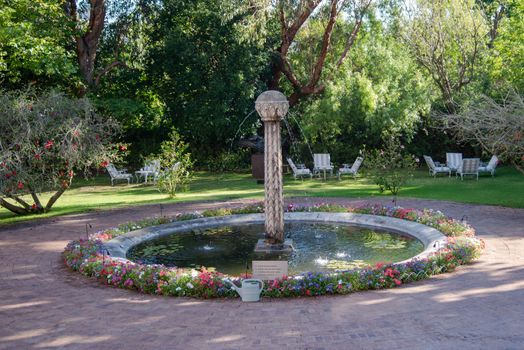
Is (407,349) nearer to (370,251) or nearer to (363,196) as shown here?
(370,251)

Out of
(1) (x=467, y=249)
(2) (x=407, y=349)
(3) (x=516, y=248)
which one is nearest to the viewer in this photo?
(2) (x=407, y=349)

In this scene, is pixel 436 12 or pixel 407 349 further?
pixel 436 12

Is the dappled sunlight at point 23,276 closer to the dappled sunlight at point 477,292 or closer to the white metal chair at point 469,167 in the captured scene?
the dappled sunlight at point 477,292

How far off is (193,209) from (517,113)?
27.4ft

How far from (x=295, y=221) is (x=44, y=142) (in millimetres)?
6468

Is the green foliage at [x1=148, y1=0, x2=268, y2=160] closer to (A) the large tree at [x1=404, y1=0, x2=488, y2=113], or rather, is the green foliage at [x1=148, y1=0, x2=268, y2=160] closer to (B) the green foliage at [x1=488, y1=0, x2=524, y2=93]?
(A) the large tree at [x1=404, y1=0, x2=488, y2=113]

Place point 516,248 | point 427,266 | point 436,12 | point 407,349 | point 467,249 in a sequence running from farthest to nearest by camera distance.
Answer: point 436,12 → point 516,248 → point 467,249 → point 427,266 → point 407,349

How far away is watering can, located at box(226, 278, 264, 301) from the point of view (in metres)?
6.96

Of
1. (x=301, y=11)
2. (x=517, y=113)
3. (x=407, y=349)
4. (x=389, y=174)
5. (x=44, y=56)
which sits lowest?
(x=407, y=349)

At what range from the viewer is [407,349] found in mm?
5215

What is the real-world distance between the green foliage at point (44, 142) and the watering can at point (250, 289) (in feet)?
24.7

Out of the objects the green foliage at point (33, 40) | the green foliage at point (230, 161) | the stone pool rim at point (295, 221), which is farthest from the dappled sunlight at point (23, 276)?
the green foliage at point (230, 161)

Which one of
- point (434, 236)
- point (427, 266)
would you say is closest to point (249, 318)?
point (427, 266)

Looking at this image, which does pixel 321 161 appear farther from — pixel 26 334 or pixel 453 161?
pixel 26 334
